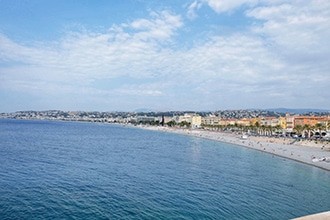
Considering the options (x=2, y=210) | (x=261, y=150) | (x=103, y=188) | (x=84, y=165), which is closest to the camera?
(x=2, y=210)

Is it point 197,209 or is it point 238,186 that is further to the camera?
point 238,186

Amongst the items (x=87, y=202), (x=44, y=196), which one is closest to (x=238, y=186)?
(x=87, y=202)

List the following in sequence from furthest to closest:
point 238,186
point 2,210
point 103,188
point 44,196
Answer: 1. point 238,186
2. point 103,188
3. point 44,196
4. point 2,210

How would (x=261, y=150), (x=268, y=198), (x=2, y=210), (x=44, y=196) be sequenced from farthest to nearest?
(x=261, y=150), (x=268, y=198), (x=44, y=196), (x=2, y=210)

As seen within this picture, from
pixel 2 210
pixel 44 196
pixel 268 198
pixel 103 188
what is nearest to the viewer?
pixel 2 210

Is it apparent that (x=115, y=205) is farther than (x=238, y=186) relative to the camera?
No

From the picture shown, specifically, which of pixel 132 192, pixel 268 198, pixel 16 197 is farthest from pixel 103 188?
pixel 268 198

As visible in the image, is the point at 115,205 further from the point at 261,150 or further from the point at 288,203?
the point at 261,150

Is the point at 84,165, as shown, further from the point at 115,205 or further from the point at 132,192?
the point at 115,205

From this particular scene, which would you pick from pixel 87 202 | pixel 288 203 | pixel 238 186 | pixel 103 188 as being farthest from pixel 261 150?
pixel 87 202
